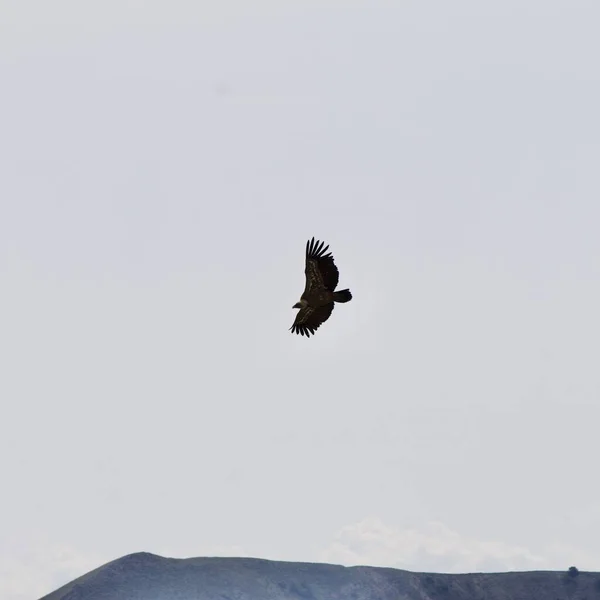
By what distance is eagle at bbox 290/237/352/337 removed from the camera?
4475 cm

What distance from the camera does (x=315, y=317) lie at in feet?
151

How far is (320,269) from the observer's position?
4484cm

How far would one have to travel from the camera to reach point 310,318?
46125mm

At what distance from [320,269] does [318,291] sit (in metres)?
0.93

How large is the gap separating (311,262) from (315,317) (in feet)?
7.98

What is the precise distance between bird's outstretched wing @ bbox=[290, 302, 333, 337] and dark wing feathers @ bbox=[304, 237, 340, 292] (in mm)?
952

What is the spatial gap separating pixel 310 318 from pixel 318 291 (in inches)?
52.2

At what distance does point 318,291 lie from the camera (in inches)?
1784

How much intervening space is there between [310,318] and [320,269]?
88.3 inches

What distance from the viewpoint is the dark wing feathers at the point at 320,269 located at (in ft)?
147

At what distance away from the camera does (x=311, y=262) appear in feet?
147

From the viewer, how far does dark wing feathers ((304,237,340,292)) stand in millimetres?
44688

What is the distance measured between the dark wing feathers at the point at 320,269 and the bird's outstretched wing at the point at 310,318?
3.12 ft
